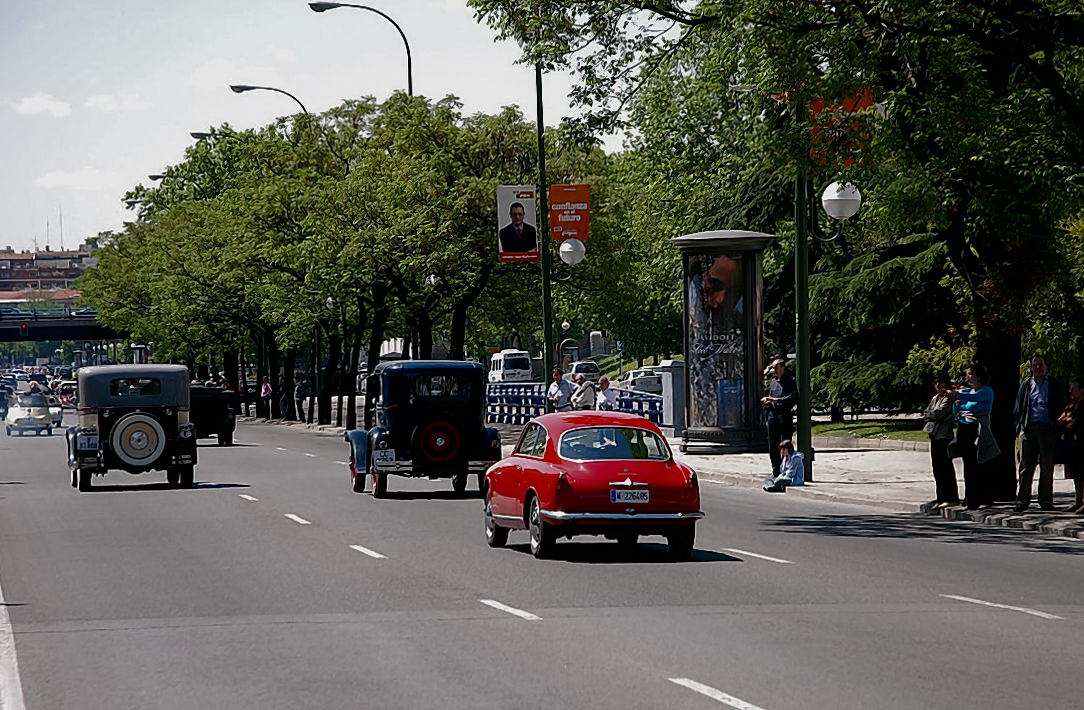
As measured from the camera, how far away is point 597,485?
18438 mm

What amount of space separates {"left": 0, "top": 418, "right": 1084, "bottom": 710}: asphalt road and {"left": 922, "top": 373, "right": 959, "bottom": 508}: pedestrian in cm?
93

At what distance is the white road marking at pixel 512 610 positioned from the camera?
1386 centimetres

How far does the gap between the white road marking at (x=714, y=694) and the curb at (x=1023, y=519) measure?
461 inches

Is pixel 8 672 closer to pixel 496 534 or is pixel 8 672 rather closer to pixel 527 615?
pixel 527 615

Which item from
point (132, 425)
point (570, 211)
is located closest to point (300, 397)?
point (570, 211)

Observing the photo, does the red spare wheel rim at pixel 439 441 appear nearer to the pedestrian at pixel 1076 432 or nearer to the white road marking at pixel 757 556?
the white road marking at pixel 757 556

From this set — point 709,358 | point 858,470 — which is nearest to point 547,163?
point 709,358

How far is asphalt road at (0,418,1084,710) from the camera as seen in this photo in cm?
1045

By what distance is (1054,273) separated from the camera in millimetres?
25156

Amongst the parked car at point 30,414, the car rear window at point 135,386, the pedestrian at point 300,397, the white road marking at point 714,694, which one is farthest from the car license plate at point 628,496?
the pedestrian at point 300,397

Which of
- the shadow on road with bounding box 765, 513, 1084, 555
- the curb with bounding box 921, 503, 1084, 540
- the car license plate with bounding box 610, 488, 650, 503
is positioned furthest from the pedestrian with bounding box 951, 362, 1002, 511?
the car license plate with bounding box 610, 488, 650, 503

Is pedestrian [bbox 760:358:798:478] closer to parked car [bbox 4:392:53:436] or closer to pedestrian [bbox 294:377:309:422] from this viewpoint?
parked car [bbox 4:392:53:436]

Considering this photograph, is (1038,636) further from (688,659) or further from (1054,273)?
(1054,273)

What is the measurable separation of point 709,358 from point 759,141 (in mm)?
14267
